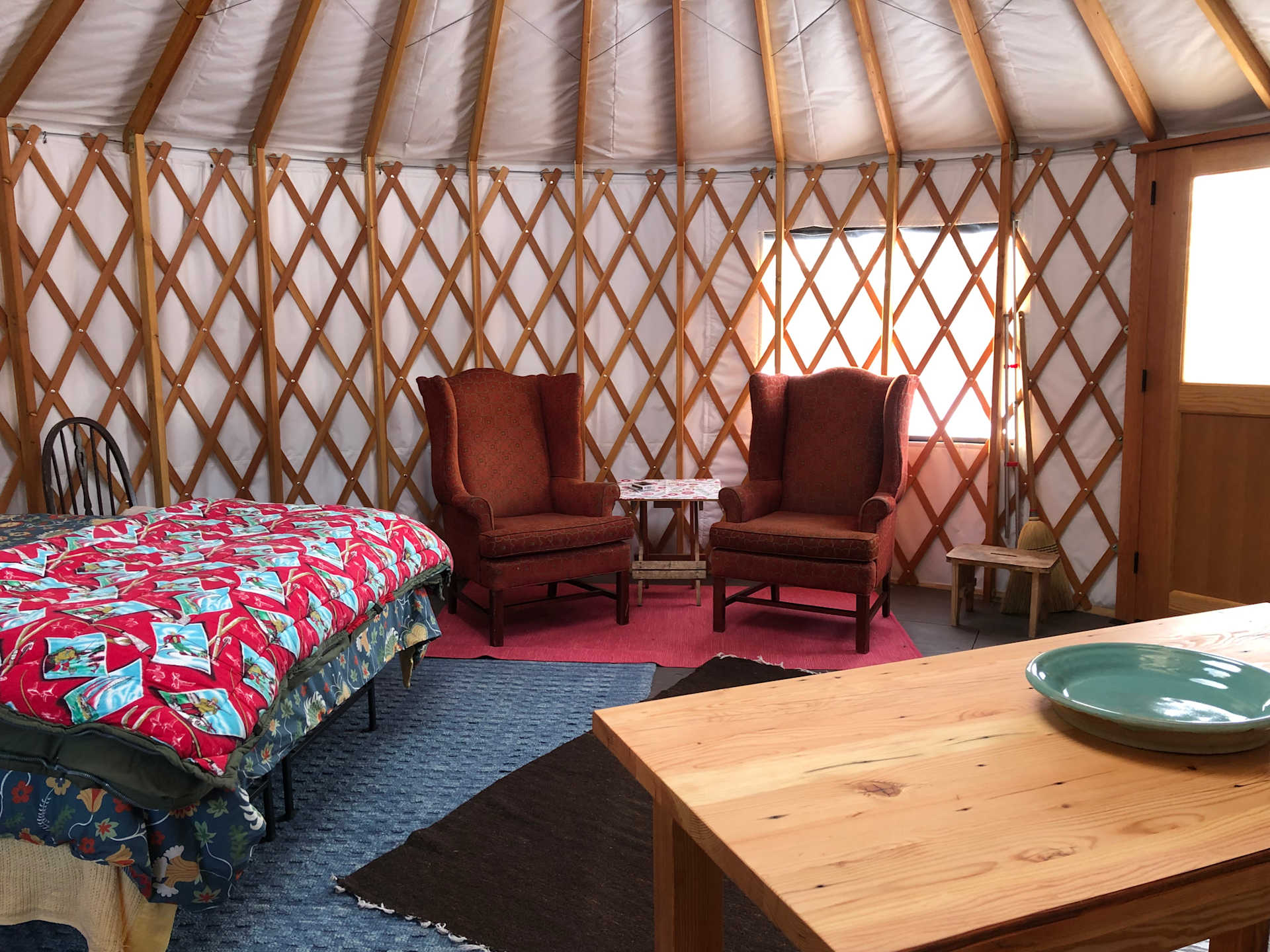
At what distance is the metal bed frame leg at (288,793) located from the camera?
2.07 metres

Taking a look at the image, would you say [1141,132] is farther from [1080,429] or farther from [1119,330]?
[1080,429]

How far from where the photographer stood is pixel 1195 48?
10.3 ft

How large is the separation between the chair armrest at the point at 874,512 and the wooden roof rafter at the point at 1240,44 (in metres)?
1.79

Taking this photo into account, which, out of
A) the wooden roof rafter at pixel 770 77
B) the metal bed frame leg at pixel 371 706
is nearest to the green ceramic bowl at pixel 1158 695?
the metal bed frame leg at pixel 371 706

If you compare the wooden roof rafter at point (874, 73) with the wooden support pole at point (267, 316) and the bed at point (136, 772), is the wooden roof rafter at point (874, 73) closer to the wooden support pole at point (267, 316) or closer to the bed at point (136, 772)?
the wooden support pole at point (267, 316)

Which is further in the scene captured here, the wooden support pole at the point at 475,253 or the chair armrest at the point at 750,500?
the wooden support pole at the point at 475,253

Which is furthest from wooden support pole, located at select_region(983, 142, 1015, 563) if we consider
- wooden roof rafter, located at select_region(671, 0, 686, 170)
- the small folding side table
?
wooden roof rafter, located at select_region(671, 0, 686, 170)

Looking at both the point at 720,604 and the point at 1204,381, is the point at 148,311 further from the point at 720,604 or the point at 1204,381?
the point at 1204,381

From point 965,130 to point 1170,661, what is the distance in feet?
11.1

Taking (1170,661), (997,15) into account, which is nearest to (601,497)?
(997,15)

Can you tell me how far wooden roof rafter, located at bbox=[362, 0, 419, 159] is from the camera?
3.39 m

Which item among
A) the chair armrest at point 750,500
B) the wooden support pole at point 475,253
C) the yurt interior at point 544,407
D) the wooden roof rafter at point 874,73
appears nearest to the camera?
the yurt interior at point 544,407

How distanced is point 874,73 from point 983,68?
0.41 m

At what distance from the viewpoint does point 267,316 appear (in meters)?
3.90
